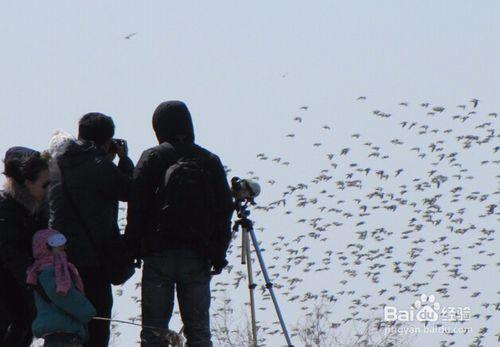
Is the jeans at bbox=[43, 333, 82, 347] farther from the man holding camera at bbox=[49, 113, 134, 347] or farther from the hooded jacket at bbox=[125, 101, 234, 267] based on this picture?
the hooded jacket at bbox=[125, 101, 234, 267]

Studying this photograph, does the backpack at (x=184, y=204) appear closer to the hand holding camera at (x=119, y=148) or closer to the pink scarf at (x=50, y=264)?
the hand holding camera at (x=119, y=148)

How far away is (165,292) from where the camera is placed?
10242 mm

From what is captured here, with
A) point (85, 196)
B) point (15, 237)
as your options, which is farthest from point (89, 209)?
point (15, 237)

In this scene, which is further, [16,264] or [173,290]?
[173,290]

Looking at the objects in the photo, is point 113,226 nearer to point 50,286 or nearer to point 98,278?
point 98,278

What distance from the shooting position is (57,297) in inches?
Result: 368

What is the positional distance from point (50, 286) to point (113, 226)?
3.30 feet

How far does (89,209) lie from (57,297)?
0.94 meters

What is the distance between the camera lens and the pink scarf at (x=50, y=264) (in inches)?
368

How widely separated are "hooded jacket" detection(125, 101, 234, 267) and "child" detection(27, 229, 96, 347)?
85 centimetres

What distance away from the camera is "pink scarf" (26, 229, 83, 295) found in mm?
9352

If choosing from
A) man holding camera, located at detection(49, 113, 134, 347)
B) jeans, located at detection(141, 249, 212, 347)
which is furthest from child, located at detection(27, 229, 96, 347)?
jeans, located at detection(141, 249, 212, 347)

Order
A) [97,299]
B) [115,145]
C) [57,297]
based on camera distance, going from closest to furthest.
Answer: [57,297], [97,299], [115,145]

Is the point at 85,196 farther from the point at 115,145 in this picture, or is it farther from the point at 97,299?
the point at 97,299
